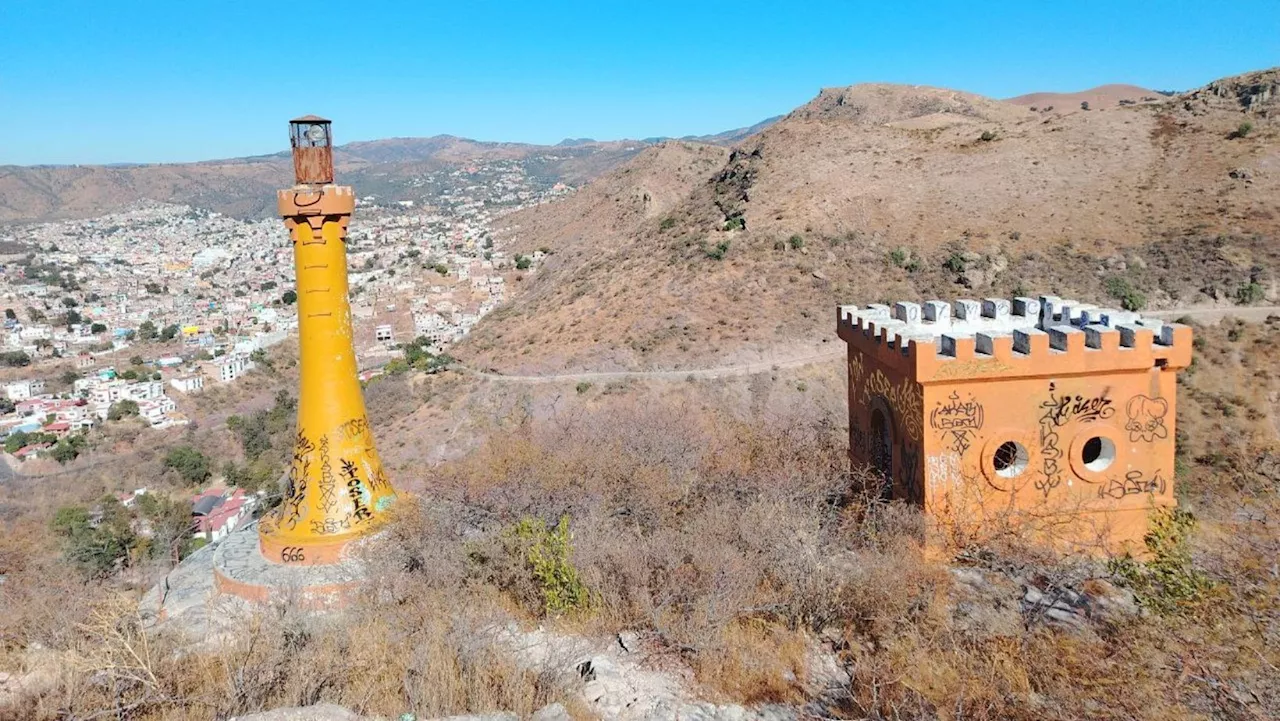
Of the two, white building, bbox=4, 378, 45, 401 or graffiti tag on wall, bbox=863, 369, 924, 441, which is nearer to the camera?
graffiti tag on wall, bbox=863, 369, 924, 441

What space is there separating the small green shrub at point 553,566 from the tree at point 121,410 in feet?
125

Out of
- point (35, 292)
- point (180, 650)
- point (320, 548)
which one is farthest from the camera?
point (35, 292)

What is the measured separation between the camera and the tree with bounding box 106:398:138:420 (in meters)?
39.1

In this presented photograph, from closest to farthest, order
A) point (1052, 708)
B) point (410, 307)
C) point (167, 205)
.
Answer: point (1052, 708)
point (410, 307)
point (167, 205)

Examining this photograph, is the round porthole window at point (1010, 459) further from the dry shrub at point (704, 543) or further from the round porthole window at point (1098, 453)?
the dry shrub at point (704, 543)

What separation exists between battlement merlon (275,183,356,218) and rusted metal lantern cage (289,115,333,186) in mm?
158

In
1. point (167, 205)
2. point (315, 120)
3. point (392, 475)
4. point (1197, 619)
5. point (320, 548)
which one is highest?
point (167, 205)

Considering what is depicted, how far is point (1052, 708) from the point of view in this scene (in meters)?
4.70

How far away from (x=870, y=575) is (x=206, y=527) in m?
22.1

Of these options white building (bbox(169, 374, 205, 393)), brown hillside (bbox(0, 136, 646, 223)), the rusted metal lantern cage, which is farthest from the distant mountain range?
the rusted metal lantern cage

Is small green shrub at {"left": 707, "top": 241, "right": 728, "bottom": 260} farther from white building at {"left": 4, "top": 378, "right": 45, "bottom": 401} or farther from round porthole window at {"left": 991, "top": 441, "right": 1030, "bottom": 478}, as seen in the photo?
white building at {"left": 4, "top": 378, "right": 45, "bottom": 401}

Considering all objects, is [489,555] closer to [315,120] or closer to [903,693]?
[903,693]

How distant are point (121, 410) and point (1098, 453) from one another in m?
42.0

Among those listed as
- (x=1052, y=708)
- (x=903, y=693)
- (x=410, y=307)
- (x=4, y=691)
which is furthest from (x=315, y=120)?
(x=410, y=307)
